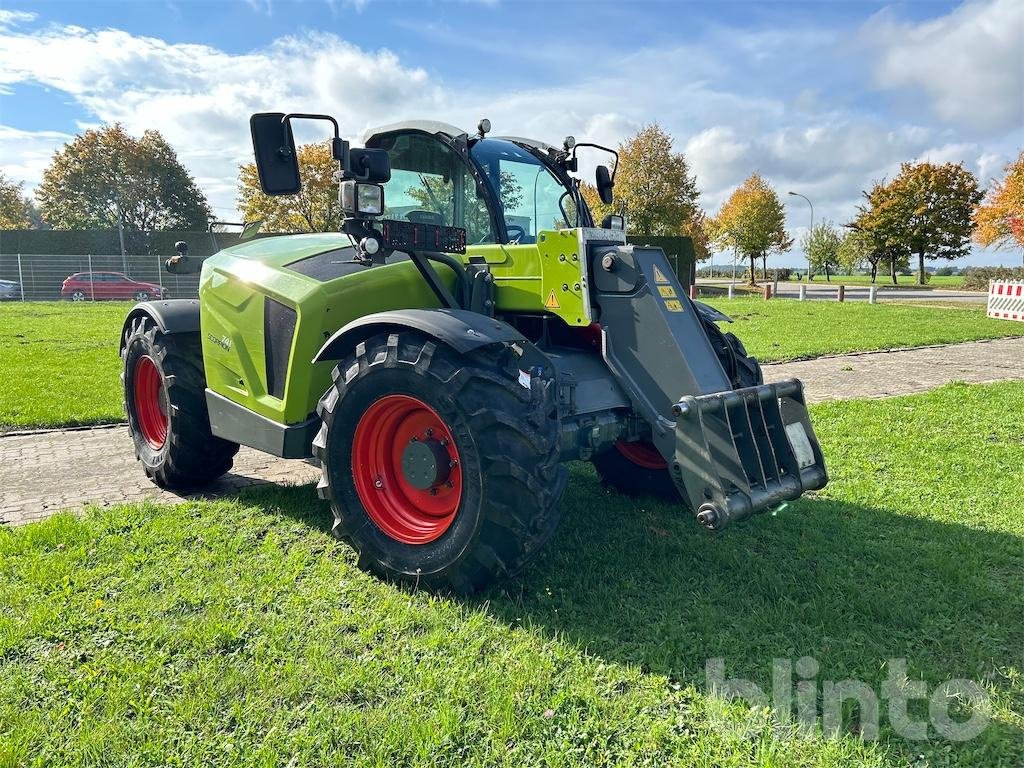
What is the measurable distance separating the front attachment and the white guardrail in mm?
19892

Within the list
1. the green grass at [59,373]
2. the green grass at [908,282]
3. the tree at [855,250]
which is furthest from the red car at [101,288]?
the tree at [855,250]

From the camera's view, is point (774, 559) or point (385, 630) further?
point (774, 559)

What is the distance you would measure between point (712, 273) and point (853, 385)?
258ft

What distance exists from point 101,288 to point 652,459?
30.9 metres

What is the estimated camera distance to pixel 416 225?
376 centimetres

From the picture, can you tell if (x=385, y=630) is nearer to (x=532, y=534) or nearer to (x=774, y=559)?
(x=532, y=534)

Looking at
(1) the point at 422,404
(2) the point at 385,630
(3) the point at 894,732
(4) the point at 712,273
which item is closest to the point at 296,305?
(1) the point at 422,404

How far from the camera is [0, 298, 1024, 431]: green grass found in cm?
786

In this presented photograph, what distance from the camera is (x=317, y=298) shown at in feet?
13.3

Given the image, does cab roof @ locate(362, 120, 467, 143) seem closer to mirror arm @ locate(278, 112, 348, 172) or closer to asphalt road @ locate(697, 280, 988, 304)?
mirror arm @ locate(278, 112, 348, 172)

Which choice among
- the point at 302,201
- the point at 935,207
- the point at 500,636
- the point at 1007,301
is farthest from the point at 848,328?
the point at 935,207

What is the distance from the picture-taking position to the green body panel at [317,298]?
12.8 ft

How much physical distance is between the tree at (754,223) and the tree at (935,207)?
22.9ft

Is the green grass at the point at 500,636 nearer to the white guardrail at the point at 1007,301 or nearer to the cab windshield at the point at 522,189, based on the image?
the cab windshield at the point at 522,189
